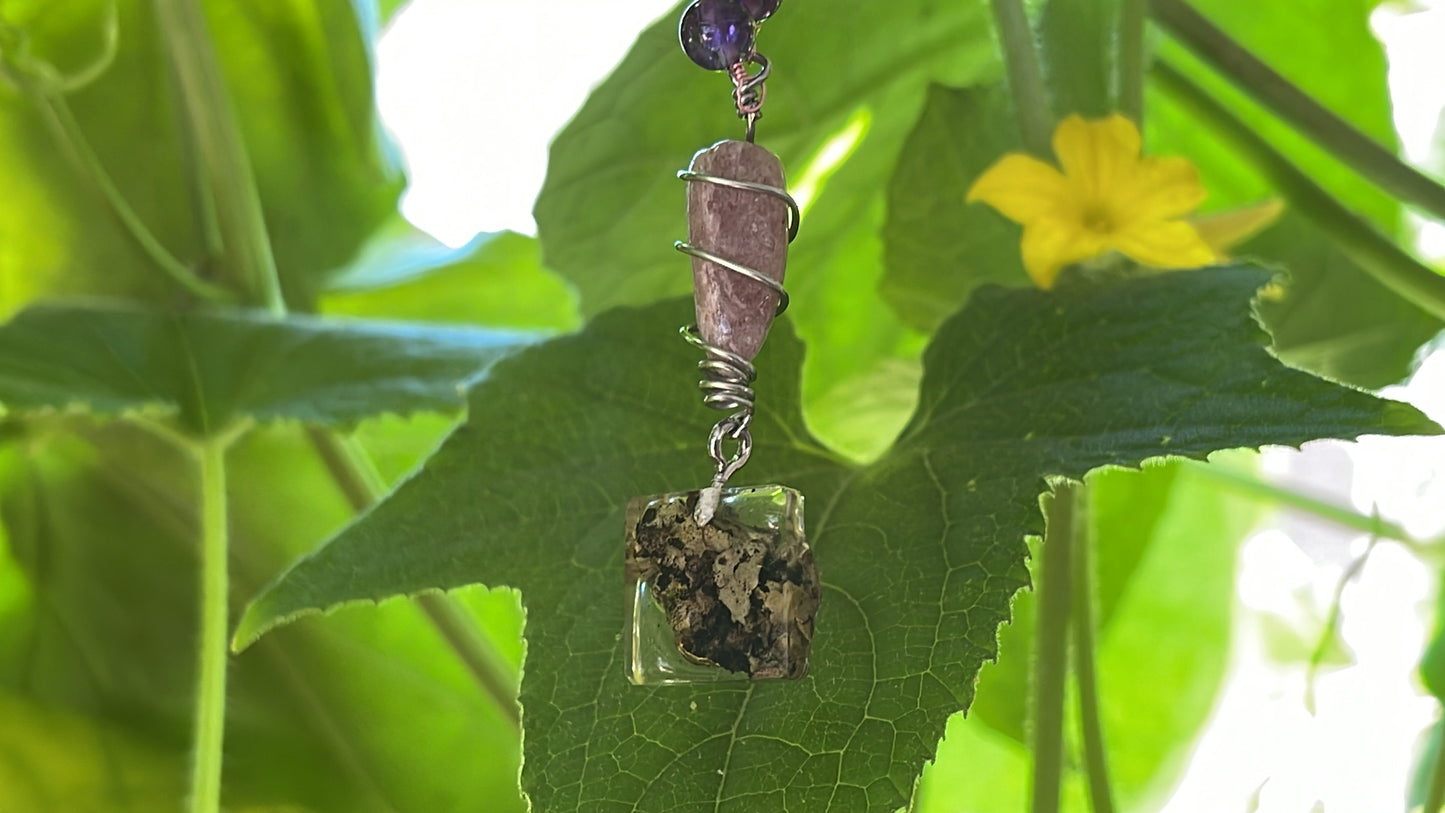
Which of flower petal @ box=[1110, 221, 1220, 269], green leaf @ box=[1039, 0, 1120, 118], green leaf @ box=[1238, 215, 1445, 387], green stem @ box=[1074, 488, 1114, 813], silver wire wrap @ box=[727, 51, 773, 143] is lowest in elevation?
green stem @ box=[1074, 488, 1114, 813]

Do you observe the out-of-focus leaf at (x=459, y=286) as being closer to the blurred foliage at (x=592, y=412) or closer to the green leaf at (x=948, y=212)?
the blurred foliage at (x=592, y=412)

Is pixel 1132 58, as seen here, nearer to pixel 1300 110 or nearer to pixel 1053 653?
pixel 1300 110

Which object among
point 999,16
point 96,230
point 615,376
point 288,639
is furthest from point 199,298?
point 999,16

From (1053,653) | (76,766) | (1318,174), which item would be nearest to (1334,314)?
(1318,174)

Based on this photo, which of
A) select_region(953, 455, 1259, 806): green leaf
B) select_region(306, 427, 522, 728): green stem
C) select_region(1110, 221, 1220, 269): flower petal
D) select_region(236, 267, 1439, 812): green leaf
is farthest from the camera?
select_region(953, 455, 1259, 806): green leaf

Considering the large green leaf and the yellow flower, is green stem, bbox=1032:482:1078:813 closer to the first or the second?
the yellow flower

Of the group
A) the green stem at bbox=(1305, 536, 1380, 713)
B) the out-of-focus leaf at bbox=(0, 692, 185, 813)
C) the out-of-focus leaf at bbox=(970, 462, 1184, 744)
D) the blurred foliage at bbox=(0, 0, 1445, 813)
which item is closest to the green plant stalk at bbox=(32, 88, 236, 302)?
the blurred foliage at bbox=(0, 0, 1445, 813)

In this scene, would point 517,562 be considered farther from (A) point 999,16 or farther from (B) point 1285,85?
(B) point 1285,85
